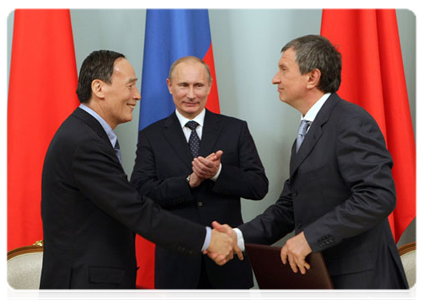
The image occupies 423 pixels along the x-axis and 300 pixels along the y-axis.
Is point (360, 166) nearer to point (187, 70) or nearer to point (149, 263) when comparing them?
point (187, 70)

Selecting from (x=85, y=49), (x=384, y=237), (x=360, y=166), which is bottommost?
(x=384, y=237)

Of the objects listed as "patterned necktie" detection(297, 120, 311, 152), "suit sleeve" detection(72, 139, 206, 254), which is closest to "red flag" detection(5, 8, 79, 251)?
"suit sleeve" detection(72, 139, 206, 254)

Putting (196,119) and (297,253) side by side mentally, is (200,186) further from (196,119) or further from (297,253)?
(297,253)

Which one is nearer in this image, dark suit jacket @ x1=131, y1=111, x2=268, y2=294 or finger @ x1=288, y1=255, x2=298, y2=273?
finger @ x1=288, y1=255, x2=298, y2=273

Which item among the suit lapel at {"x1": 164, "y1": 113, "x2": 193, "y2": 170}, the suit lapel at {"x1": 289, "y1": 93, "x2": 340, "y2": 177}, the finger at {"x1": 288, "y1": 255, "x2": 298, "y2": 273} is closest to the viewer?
the finger at {"x1": 288, "y1": 255, "x2": 298, "y2": 273}

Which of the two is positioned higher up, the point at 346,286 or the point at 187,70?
the point at 187,70

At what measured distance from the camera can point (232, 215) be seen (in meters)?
2.91

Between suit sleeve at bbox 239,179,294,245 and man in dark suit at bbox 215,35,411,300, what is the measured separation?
0.35 metres

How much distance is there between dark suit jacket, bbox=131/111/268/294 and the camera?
2.80 m

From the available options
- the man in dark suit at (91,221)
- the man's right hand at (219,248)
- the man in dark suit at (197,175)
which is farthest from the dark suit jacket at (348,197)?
the man in dark suit at (197,175)

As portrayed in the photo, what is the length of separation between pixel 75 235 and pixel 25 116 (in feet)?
4.58

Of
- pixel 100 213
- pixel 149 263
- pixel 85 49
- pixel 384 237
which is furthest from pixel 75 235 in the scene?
pixel 85 49

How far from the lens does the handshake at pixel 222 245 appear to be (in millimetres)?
2467

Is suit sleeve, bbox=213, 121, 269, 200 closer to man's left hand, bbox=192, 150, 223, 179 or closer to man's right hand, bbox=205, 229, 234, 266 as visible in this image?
man's left hand, bbox=192, 150, 223, 179
